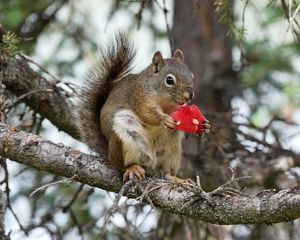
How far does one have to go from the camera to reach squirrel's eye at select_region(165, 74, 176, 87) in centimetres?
337

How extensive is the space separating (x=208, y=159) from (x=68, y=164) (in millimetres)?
1337

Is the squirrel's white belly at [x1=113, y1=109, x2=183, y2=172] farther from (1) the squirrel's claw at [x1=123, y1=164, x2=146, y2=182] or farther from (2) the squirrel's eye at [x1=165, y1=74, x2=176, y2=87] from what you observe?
(2) the squirrel's eye at [x1=165, y1=74, x2=176, y2=87]

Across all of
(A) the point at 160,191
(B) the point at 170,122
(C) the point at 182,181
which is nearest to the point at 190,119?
(B) the point at 170,122

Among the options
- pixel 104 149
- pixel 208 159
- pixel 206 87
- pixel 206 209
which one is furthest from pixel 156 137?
pixel 206 87

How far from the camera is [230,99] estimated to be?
4.67 meters

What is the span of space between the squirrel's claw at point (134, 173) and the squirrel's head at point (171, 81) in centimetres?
43

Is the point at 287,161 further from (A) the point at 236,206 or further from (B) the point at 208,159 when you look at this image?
(A) the point at 236,206

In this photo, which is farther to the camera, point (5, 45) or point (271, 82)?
point (271, 82)

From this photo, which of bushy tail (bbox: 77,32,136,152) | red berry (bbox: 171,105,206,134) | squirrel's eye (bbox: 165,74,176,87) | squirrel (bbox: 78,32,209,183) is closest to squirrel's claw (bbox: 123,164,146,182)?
squirrel (bbox: 78,32,209,183)

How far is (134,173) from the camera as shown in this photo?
2.93 meters

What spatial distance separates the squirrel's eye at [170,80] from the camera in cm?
337

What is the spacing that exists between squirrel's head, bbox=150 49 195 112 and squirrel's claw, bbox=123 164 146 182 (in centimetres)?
43

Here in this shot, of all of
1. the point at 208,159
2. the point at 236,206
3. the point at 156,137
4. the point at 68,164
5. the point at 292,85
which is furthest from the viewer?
the point at 292,85

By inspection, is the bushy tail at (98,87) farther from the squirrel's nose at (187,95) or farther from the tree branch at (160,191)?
the tree branch at (160,191)
